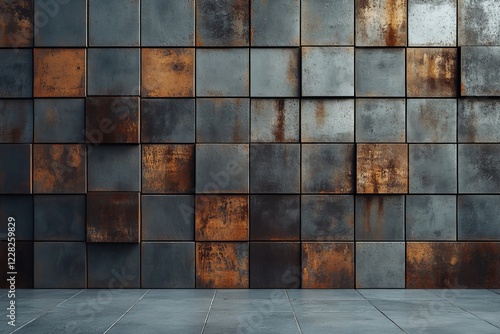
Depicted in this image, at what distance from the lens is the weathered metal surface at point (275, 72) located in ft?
Result: 33.4

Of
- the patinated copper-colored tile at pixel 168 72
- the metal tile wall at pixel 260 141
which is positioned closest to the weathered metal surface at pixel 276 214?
the metal tile wall at pixel 260 141

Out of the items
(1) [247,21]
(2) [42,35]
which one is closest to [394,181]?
(1) [247,21]

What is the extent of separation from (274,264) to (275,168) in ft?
5.04

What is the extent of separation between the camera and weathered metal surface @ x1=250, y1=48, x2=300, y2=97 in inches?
401

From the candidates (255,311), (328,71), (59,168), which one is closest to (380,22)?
(328,71)

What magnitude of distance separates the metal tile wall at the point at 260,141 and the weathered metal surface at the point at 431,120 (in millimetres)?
23

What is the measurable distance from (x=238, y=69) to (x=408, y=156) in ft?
10.0

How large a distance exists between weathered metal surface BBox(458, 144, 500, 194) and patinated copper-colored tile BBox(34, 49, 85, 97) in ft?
20.4

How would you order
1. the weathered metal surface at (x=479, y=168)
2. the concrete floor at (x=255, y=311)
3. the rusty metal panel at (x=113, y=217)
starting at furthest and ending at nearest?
1. the weathered metal surface at (x=479, y=168)
2. the rusty metal panel at (x=113, y=217)
3. the concrete floor at (x=255, y=311)

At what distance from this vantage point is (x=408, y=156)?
10.2 metres

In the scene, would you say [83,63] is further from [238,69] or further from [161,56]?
[238,69]

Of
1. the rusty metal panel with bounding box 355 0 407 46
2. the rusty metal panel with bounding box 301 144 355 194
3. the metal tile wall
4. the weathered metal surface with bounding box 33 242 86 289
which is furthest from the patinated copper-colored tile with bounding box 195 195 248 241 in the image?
the rusty metal panel with bounding box 355 0 407 46

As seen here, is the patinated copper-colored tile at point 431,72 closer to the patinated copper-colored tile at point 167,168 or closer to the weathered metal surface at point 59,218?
the patinated copper-colored tile at point 167,168

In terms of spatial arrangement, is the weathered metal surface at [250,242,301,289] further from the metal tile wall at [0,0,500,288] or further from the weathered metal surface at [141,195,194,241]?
the weathered metal surface at [141,195,194,241]
